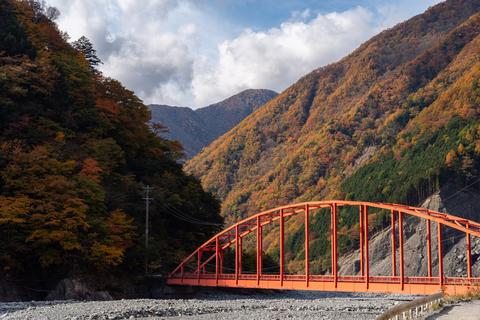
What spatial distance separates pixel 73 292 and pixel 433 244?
174 ft

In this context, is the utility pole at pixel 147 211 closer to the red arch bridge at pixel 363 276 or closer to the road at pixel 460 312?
the red arch bridge at pixel 363 276

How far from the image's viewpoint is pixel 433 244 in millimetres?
77562

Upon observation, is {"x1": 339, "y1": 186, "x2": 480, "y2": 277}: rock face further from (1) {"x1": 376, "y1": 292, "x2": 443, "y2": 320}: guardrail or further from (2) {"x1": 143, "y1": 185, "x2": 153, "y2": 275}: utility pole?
(1) {"x1": 376, "y1": 292, "x2": 443, "y2": 320}: guardrail

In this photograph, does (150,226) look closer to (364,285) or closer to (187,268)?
(187,268)

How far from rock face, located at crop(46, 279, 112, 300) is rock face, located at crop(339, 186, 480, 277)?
43.7 meters

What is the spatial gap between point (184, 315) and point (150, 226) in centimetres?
2023

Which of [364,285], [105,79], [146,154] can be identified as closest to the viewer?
[364,285]

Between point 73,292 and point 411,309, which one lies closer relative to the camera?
point 411,309

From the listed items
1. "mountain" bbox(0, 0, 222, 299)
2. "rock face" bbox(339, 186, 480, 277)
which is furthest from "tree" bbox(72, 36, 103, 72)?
"rock face" bbox(339, 186, 480, 277)

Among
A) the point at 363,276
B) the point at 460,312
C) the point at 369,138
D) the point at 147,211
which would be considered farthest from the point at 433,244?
the point at 460,312

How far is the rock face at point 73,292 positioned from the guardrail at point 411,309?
2271 centimetres

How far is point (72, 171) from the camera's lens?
40.5 meters

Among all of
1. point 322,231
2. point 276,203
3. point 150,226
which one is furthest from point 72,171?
point 276,203

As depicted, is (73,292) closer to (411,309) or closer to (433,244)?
(411,309)
